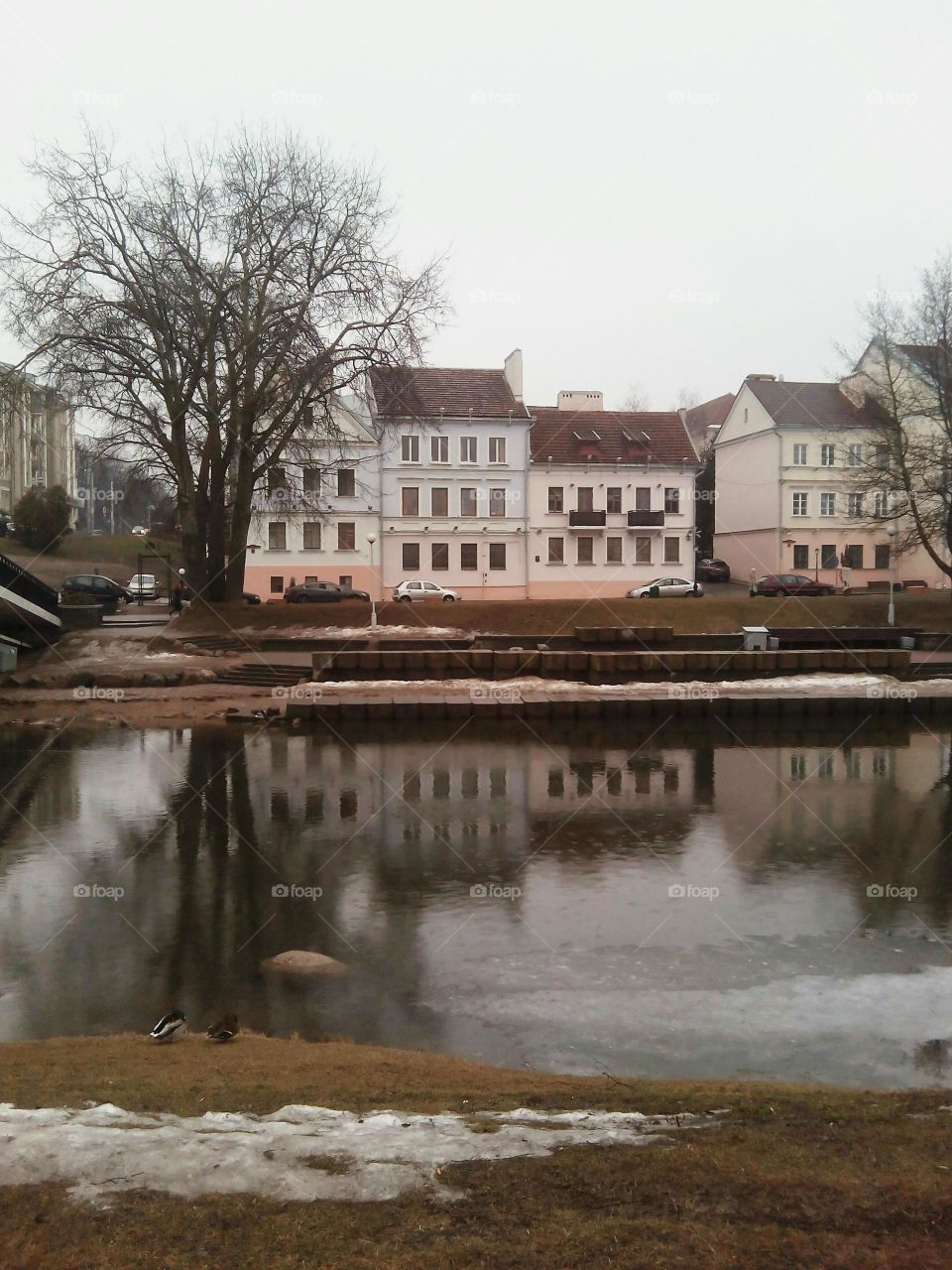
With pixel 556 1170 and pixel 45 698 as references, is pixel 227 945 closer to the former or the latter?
pixel 556 1170

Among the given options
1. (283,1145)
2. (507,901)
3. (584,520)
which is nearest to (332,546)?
(584,520)

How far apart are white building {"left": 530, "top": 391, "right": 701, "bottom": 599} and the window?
462 centimetres

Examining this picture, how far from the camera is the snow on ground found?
4.90 metres

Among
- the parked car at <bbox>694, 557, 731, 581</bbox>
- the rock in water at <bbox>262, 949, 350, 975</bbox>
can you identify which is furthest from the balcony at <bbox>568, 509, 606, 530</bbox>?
the rock in water at <bbox>262, 949, 350, 975</bbox>

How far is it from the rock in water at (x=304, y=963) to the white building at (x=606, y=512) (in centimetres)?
4660

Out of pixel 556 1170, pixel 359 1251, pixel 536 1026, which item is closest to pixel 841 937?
pixel 536 1026

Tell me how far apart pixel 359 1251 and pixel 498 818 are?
12.4 metres

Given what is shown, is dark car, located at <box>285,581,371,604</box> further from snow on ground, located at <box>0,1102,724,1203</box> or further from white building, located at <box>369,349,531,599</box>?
snow on ground, located at <box>0,1102,724,1203</box>

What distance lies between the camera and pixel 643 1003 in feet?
31.0

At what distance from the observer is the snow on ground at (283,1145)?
4.90 m

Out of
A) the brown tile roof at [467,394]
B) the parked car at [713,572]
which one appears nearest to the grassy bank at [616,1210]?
the brown tile roof at [467,394]

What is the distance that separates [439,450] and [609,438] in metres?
9.72

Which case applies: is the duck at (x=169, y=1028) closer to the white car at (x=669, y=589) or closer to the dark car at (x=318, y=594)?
the dark car at (x=318, y=594)

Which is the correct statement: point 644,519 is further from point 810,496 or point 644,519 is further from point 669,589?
point 810,496
